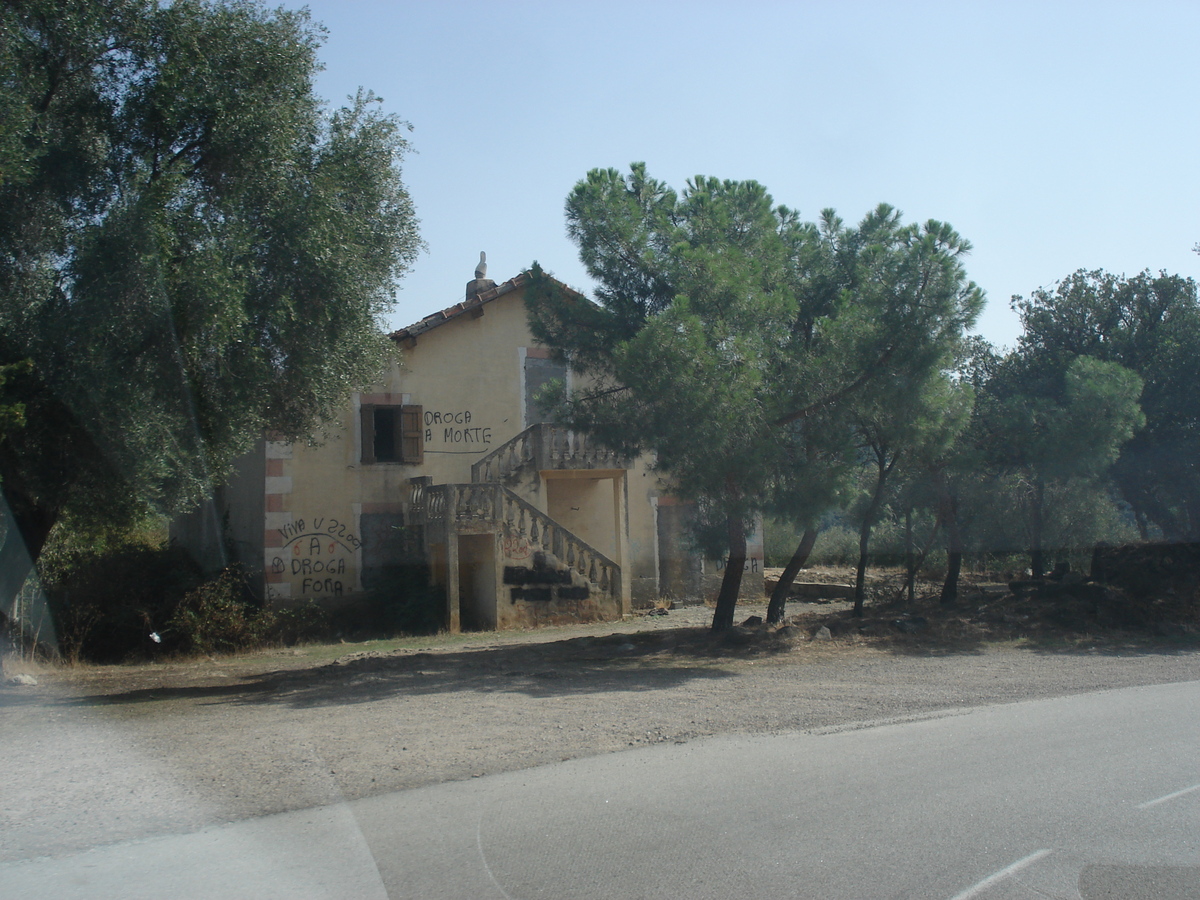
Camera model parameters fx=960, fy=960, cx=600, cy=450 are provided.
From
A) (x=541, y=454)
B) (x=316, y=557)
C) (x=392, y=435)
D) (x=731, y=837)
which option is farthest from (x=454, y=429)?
(x=731, y=837)

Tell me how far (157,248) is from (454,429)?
12.7 meters

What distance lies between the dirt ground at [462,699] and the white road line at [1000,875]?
3.65 meters

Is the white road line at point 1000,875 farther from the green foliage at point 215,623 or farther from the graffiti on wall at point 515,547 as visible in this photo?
the green foliage at point 215,623

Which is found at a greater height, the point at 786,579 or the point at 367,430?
the point at 367,430

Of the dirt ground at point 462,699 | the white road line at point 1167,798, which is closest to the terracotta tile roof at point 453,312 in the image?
the dirt ground at point 462,699

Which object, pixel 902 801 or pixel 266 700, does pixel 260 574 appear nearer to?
pixel 266 700

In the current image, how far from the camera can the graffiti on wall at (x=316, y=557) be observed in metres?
21.0

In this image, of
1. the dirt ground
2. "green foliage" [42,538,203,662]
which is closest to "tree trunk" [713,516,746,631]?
the dirt ground

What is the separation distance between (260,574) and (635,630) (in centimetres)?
865

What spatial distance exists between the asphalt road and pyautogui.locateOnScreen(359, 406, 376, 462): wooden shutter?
50.4 ft

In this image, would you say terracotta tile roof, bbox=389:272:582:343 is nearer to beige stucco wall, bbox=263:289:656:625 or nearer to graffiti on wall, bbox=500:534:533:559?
beige stucco wall, bbox=263:289:656:625

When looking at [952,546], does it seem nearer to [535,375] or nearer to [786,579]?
[786,579]

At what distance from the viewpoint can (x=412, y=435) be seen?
22.2 meters

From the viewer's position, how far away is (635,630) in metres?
18.7
